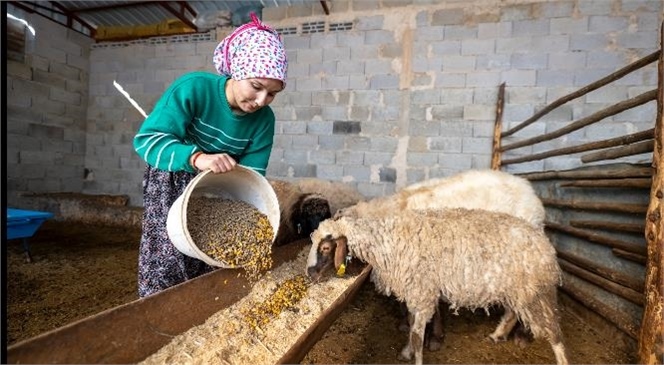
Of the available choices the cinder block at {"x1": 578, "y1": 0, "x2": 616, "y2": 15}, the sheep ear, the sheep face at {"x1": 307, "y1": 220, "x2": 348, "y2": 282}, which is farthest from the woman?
the cinder block at {"x1": 578, "y1": 0, "x2": 616, "y2": 15}

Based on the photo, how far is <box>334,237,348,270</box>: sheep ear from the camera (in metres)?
2.66

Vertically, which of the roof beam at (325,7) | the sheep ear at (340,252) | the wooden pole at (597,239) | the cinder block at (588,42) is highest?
the roof beam at (325,7)

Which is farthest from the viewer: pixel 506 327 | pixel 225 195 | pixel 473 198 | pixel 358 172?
pixel 358 172

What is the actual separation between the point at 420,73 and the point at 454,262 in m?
4.01

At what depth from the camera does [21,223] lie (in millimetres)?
4383

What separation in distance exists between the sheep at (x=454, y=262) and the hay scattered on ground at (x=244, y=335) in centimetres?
37

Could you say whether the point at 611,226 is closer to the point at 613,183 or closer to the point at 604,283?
the point at 613,183

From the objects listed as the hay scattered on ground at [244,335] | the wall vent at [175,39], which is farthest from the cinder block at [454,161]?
the wall vent at [175,39]

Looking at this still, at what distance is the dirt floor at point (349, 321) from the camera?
290 centimetres

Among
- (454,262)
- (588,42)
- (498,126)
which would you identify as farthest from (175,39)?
(588,42)

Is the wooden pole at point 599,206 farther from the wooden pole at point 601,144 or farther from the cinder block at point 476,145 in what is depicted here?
the cinder block at point 476,145

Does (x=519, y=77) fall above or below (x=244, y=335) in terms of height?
above

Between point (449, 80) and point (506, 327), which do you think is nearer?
point (506, 327)

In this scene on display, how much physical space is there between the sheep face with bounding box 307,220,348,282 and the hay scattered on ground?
0.68ft
